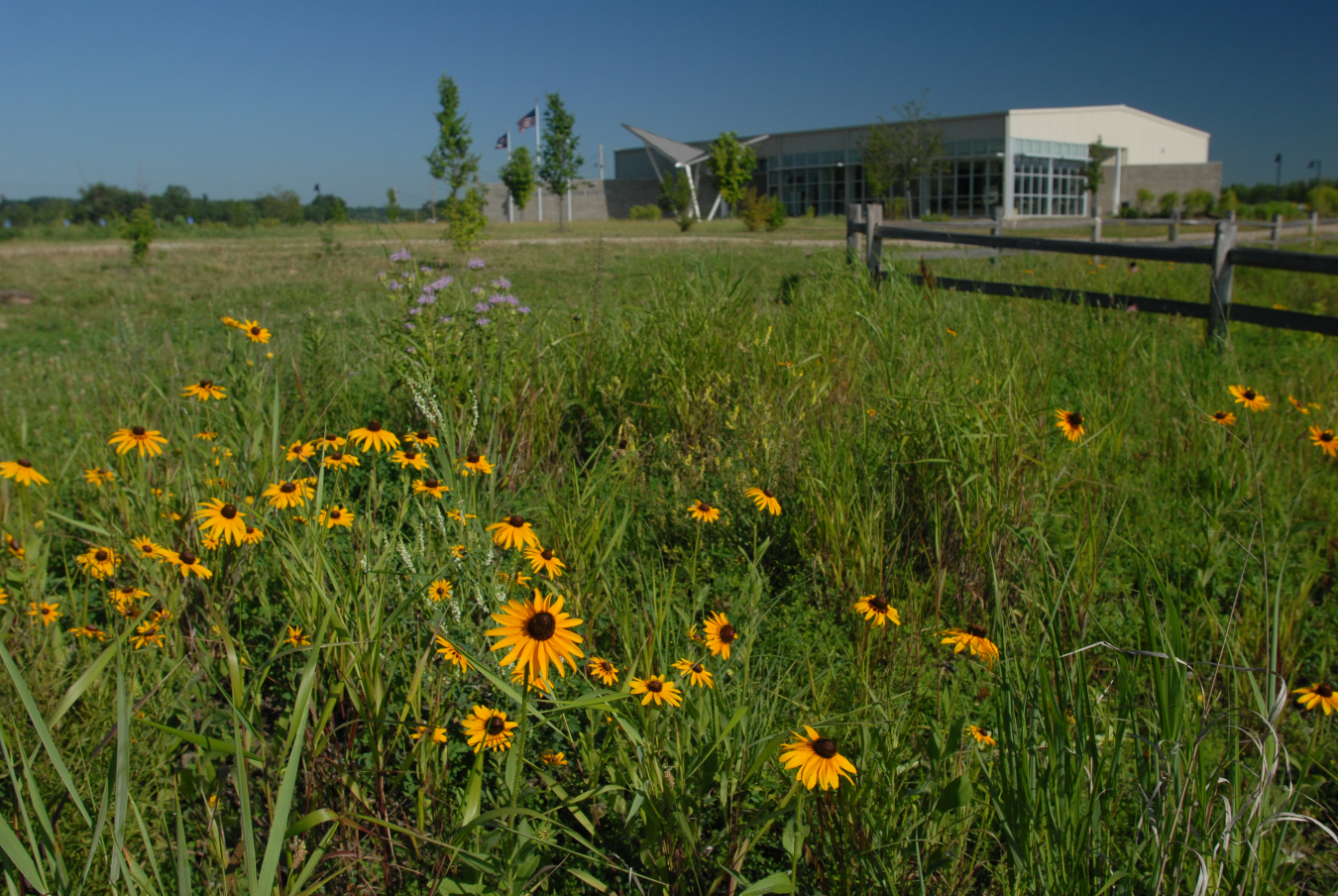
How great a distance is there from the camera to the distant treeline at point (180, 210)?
36.1 m

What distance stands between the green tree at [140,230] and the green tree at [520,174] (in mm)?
23521

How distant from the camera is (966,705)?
6.91 ft

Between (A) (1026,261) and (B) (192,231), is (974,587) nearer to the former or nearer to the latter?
(A) (1026,261)

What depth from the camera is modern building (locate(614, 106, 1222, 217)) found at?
40562mm

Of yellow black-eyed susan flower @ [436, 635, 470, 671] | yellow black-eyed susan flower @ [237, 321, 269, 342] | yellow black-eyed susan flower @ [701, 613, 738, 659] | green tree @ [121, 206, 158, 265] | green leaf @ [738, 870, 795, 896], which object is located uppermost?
green tree @ [121, 206, 158, 265]

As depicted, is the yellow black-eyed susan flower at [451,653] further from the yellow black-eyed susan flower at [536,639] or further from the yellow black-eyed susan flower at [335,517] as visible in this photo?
the yellow black-eyed susan flower at [335,517]

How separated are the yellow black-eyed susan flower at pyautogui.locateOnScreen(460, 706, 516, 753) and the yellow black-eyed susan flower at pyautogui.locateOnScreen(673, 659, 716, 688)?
1.22 ft

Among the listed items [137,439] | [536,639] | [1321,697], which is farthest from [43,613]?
[1321,697]

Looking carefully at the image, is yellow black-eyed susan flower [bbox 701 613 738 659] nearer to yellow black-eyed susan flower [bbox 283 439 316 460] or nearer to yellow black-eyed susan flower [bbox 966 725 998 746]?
yellow black-eyed susan flower [bbox 966 725 998 746]

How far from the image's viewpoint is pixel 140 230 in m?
15.0

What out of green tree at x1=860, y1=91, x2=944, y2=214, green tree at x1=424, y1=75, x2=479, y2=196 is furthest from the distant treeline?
green tree at x1=860, y1=91, x2=944, y2=214

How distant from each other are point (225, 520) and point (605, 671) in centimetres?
96

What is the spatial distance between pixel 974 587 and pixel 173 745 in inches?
84.9

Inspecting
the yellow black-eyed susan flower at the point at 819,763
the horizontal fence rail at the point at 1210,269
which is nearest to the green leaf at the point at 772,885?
the yellow black-eyed susan flower at the point at 819,763
